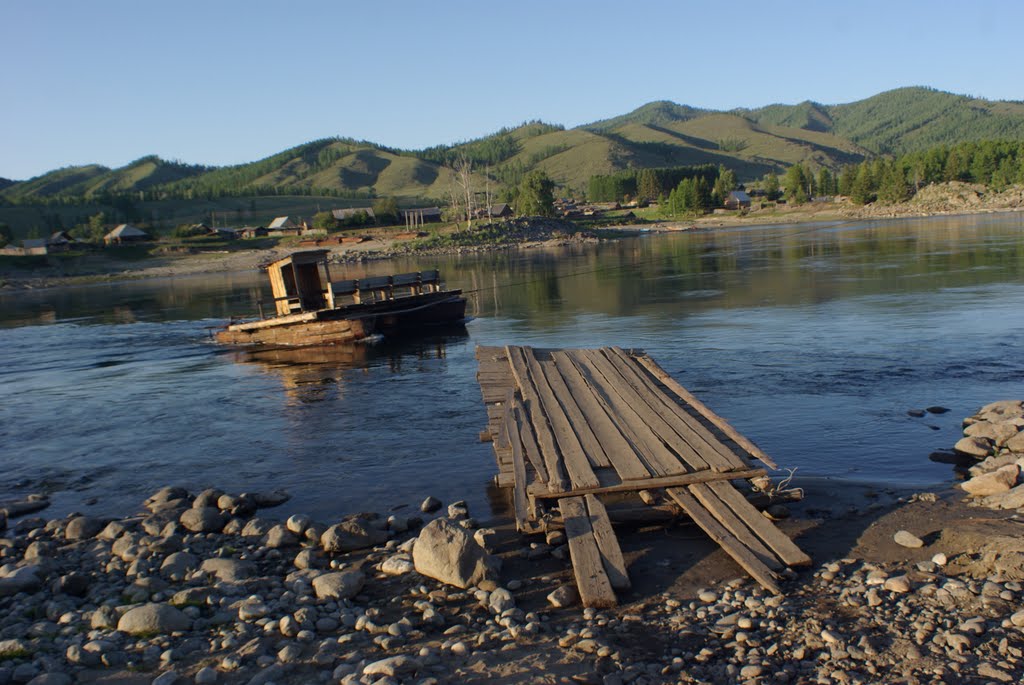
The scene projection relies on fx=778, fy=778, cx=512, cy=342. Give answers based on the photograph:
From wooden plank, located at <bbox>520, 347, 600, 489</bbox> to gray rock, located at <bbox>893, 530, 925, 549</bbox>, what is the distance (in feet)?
11.1

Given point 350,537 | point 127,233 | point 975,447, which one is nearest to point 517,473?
point 350,537

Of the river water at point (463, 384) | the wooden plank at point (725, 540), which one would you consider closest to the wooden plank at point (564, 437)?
the wooden plank at point (725, 540)

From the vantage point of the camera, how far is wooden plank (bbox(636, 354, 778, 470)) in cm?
989

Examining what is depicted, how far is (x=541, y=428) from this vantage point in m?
11.5

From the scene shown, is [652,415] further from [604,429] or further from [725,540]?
[725,540]

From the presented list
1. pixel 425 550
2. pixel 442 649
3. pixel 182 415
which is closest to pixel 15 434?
pixel 182 415

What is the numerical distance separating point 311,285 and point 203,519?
22.3 metres

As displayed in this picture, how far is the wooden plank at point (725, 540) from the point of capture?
7.66 meters

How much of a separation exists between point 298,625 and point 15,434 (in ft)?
49.0

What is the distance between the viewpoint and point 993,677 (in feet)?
19.3

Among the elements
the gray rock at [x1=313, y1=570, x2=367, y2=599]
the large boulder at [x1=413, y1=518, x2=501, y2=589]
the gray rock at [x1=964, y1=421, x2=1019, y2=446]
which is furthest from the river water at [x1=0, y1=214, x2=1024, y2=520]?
the gray rock at [x1=313, y1=570, x2=367, y2=599]

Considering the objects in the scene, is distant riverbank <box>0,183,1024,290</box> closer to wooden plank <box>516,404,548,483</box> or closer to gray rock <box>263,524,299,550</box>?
wooden plank <box>516,404,548,483</box>

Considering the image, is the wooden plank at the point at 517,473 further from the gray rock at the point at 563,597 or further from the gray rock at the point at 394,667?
the gray rock at the point at 394,667

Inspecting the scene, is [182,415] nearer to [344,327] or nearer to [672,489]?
[344,327]
